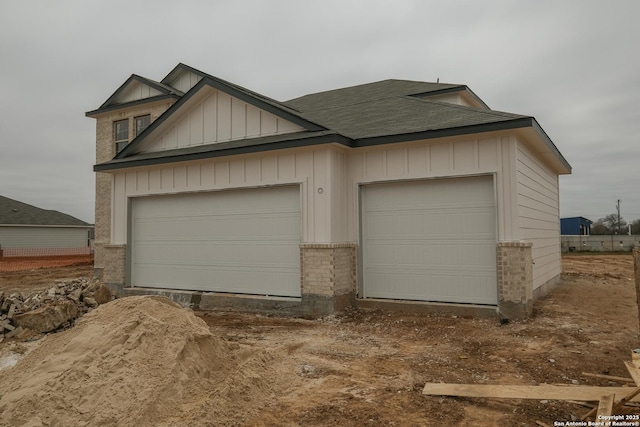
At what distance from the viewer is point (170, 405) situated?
437cm

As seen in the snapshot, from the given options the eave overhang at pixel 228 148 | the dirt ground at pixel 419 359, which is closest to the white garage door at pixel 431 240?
the dirt ground at pixel 419 359

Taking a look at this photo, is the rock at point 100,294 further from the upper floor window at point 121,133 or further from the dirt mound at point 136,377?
the upper floor window at point 121,133

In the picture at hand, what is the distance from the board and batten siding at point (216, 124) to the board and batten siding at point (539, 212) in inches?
200

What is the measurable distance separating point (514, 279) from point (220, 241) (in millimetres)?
6879

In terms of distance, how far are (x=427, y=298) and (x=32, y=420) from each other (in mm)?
7253

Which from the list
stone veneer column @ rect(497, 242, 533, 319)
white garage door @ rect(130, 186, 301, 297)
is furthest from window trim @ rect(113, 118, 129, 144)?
stone veneer column @ rect(497, 242, 533, 319)

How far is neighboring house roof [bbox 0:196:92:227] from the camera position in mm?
35781

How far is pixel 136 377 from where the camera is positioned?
4.55 m

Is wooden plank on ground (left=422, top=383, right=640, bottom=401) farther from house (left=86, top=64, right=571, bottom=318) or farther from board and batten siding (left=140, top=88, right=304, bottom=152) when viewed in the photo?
A: board and batten siding (left=140, top=88, right=304, bottom=152)

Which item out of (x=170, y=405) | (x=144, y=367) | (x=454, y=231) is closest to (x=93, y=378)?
(x=144, y=367)

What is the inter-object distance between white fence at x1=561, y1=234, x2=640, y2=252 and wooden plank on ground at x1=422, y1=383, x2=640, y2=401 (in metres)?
36.8

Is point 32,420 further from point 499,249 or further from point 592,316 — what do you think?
point 592,316

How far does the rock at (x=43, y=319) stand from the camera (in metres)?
7.77

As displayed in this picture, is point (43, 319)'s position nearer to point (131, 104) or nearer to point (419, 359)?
point (419, 359)
